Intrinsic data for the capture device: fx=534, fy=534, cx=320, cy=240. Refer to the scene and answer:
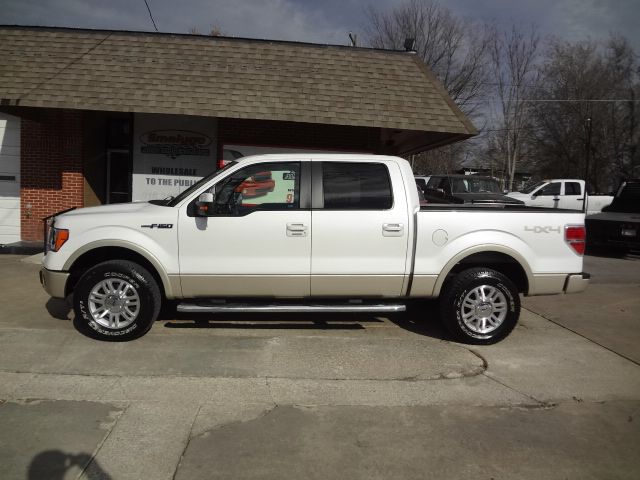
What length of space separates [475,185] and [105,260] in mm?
12171

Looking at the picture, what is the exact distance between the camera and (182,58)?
10.4 meters

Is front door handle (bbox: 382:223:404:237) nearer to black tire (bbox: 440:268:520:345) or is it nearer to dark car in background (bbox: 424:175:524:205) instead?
black tire (bbox: 440:268:520:345)

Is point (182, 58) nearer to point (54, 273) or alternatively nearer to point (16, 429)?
point (54, 273)

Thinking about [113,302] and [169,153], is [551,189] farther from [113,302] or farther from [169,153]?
[113,302]

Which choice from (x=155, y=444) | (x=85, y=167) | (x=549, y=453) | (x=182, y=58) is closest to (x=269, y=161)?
(x=155, y=444)

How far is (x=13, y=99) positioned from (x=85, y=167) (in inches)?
83.0

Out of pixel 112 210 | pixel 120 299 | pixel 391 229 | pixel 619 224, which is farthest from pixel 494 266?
pixel 619 224

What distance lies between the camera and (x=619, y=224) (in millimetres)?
12766

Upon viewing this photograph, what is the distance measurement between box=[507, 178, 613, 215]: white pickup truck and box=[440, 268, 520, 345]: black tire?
14034mm

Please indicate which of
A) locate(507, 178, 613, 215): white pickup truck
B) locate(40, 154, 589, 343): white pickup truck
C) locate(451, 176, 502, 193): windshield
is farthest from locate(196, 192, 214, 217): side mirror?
locate(507, 178, 613, 215): white pickup truck

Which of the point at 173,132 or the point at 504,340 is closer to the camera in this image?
the point at 504,340

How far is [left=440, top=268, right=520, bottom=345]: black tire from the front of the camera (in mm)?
5492

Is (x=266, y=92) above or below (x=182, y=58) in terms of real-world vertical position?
Result: below

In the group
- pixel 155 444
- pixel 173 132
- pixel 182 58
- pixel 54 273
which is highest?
pixel 182 58
